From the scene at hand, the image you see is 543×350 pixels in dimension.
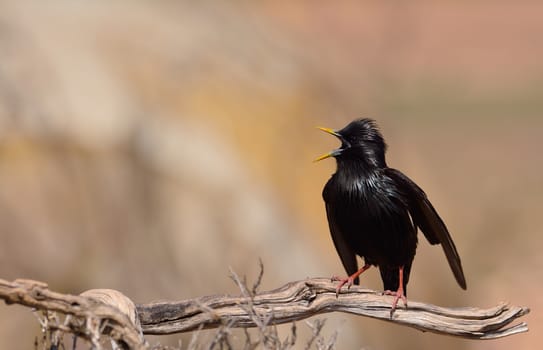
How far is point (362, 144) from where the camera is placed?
22.1ft

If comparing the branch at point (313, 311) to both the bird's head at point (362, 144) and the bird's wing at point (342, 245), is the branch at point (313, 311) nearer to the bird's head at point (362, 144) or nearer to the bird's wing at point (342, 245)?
the bird's wing at point (342, 245)

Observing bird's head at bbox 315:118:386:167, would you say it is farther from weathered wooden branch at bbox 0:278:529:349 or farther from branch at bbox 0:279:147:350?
branch at bbox 0:279:147:350

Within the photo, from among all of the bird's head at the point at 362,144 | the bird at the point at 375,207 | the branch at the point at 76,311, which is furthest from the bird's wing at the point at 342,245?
the branch at the point at 76,311

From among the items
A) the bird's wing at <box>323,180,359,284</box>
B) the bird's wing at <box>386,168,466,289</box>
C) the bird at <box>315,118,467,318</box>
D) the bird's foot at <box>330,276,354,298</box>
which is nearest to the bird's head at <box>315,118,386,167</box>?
the bird at <box>315,118,467,318</box>

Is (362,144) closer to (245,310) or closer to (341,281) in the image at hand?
(341,281)

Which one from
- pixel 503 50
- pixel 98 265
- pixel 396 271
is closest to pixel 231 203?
pixel 98 265

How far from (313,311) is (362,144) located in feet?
4.40

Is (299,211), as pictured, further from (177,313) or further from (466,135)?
(466,135)

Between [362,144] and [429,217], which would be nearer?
[429,217]

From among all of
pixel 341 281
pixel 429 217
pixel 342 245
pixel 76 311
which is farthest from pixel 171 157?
pixel 76 311

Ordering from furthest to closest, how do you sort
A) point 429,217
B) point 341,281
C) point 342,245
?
1. point 342,245
2. point 429,217
3. point 341,281

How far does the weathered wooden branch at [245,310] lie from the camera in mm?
4785

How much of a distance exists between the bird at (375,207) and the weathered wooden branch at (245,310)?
662 mm

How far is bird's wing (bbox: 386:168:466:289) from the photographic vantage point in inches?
254
